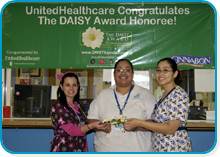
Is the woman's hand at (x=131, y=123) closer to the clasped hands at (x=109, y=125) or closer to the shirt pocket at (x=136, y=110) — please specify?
the clasped hands at (x=109, y=125)

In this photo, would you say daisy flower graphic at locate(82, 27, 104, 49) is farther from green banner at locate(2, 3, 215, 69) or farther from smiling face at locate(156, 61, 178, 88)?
smiling face at locate(156, 61, 178, 88)

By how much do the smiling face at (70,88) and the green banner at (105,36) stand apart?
27.1 inches

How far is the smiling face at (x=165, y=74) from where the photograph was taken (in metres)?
2.19

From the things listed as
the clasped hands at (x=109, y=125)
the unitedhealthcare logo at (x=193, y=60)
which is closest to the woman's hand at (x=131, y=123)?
the clasped hands at (x=109, y=125)

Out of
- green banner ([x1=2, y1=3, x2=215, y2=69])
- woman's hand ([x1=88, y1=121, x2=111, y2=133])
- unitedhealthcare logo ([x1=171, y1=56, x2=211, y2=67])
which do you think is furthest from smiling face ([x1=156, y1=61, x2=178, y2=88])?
unitedhealthcare logo ([x1=171, y1=56, x2=211, y2=67])

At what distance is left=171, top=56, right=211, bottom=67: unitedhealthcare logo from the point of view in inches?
124

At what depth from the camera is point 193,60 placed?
3.16 m

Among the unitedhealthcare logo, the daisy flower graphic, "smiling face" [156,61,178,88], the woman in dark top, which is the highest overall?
the daisy flower graphic

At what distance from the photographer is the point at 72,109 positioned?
7.70 feet

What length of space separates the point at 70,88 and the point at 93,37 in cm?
83

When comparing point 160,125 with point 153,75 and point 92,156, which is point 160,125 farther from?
point 153,75

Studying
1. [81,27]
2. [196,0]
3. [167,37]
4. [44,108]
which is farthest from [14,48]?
[196,0]

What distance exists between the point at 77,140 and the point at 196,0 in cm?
119

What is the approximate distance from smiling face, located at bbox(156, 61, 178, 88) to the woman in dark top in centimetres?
49
